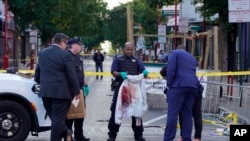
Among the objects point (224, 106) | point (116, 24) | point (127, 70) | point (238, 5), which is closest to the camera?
point (127, 70)

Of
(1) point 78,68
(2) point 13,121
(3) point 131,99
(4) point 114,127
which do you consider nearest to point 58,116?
(2) point 13,121

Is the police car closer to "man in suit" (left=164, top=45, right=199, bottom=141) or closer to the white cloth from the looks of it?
the white cloth

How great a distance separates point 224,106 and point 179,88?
4.90m

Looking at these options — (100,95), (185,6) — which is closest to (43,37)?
(185,6)

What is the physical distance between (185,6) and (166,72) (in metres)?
35.4

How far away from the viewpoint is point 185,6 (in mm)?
44625

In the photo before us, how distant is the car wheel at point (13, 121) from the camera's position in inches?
360

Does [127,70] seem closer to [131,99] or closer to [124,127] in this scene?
[131,99]

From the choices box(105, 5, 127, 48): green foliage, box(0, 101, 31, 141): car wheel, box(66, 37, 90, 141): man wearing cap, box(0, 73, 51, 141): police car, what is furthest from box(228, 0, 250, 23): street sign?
box(105, 5, 127, 48): green foliage

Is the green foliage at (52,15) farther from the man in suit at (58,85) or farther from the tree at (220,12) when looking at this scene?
the man in suit at (58,85)

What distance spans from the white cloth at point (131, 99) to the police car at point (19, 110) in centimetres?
155

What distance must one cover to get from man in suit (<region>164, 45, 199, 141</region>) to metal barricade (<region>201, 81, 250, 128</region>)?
2987mm

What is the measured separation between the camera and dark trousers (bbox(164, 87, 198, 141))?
9250mm

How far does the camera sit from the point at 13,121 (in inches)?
362
